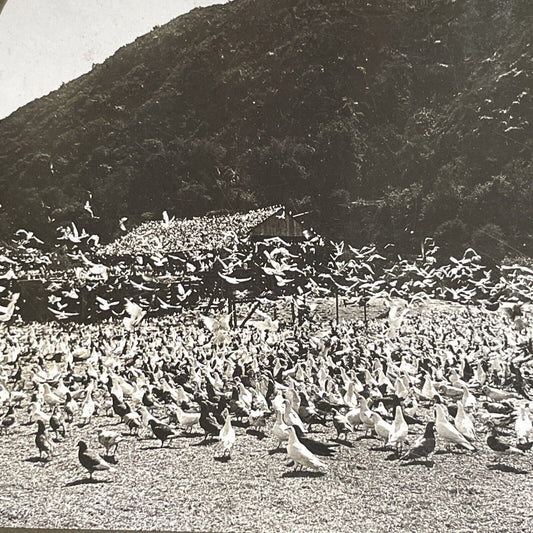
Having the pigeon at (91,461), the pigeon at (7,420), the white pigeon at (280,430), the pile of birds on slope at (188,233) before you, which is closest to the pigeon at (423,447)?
the white pigeon at (280,430)

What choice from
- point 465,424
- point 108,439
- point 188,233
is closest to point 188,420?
point 108,439

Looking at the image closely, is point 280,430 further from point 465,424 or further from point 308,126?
point 308,126

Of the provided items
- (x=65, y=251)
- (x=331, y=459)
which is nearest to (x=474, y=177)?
(x=331, y=459)

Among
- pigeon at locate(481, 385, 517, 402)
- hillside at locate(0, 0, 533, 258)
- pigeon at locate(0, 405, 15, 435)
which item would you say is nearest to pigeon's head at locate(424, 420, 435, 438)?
pigeon at locate(481, 385, 517, 402)

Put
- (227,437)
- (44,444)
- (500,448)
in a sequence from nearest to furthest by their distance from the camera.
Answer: (500,448) < (227,437) < (44,444)

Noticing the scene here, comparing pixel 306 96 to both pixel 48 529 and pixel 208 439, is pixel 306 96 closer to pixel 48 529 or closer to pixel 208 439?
pixel 208 439

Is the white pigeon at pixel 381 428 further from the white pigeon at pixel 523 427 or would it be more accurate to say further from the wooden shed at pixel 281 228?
the wooden shed at pixel 281 228

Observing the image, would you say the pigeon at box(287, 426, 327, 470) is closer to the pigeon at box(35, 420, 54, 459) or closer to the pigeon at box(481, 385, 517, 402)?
the pigeon at box(481, 385, 517, 402)
